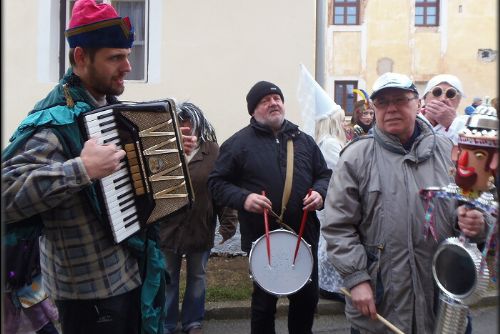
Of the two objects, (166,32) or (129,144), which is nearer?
(129,144)

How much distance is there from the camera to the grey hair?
4109mm

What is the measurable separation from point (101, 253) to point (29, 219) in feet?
1.01

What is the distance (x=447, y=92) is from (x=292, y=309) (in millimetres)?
1857

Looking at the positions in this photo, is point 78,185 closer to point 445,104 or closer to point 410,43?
point 445,104

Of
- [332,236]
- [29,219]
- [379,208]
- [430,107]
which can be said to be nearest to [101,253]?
[29,219]

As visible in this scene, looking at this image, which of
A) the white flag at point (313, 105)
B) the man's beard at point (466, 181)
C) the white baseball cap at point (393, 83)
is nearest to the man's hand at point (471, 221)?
the man's beard at point (466, 181)

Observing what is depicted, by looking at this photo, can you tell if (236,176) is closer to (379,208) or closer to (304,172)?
(304,172)

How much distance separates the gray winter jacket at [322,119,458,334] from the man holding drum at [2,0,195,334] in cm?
95

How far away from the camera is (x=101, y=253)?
7.10 ft

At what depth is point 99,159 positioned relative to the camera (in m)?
1.97

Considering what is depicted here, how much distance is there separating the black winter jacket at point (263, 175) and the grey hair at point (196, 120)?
1.56 ft

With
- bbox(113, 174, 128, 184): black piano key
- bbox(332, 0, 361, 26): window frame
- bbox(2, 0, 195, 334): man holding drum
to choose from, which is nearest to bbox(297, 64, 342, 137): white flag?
bbox(2, 0, 195, 334): man holding drum

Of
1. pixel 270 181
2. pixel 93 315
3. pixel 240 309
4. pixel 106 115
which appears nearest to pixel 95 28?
pixel 106 115

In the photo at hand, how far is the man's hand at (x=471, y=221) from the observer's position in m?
2.01
